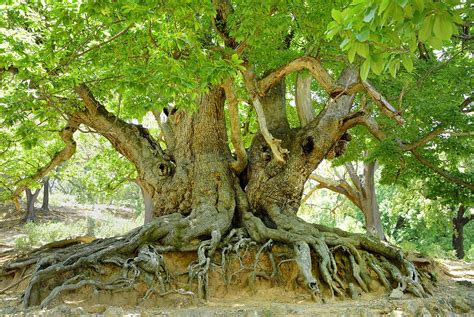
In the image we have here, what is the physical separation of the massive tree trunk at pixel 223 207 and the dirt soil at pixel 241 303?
198 millimetres

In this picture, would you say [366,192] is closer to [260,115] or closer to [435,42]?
[260,115]

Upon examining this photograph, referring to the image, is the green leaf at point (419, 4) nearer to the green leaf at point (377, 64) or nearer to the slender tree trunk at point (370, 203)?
the green leaf at point (377, 64)

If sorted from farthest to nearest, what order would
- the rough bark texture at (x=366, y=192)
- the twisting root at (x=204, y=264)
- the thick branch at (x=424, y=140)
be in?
the rough bark texture at (x=366, y=192) → the thick branch at (x=424, y=140) → the twisting root at (x=204, y=264)

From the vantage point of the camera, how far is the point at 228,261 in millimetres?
6492

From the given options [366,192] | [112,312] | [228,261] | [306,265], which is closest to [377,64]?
[112,312]

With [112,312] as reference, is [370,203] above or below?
above

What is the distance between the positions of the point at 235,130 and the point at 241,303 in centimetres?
288

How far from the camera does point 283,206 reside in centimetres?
774

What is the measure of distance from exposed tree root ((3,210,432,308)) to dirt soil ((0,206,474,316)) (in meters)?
0.12

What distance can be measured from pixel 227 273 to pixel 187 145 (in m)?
3.02

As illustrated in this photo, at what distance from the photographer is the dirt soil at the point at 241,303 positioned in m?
4.69

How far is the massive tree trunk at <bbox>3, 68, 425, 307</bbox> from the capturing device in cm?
601

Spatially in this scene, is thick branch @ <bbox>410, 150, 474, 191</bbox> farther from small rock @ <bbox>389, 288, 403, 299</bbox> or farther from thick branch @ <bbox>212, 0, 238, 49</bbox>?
thick branch @ <bbox>212, 0, 238, 49</bbox>

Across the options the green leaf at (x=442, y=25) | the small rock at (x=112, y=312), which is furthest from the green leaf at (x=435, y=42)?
the small rock at (x=112, y=312)
